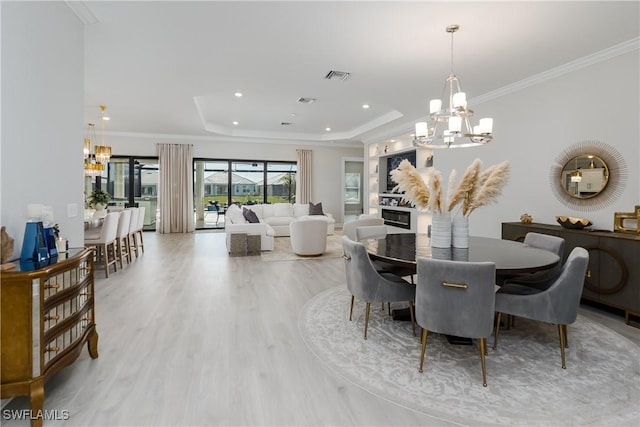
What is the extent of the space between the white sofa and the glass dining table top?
3624 millimetres

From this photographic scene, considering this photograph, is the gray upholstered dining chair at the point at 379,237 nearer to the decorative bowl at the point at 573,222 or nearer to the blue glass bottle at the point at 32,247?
the decorative bowl at the point at 573,222

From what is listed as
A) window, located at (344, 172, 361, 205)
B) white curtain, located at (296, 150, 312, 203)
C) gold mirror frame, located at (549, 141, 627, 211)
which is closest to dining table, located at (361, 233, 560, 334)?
gold mirror frame, located at (549, 141, 627, 211)

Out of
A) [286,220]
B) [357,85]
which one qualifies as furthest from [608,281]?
[286,220]

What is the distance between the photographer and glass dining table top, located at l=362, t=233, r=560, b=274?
233 centimetres

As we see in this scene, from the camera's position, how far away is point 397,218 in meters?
8.20

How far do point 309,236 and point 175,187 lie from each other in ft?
17.2

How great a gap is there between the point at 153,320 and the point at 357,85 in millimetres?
4035

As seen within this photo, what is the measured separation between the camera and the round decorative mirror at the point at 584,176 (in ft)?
12.2

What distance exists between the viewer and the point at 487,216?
530cm

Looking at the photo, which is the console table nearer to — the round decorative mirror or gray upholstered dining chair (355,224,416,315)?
gray upholstered dining chair (355,224,416,315)

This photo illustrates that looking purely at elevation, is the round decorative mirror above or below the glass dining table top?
above

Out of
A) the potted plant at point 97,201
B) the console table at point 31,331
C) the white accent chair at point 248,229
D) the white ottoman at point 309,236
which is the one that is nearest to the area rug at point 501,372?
the console table at point 31,331

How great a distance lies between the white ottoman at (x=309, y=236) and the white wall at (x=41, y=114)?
11.8ft

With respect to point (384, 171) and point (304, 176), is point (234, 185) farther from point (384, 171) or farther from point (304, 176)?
point (384, 171)
